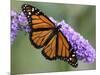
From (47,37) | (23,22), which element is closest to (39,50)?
(47,37)

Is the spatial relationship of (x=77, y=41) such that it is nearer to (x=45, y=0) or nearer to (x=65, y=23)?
(x=65, y=23)

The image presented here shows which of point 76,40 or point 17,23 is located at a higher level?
point 17,23

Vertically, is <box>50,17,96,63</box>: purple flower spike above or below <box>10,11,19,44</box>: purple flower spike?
below

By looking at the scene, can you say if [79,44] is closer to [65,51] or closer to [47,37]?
[65,51]

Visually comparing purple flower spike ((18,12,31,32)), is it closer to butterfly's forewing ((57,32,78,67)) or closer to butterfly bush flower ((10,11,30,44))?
butterfly bush flower ((10,11,30,44))

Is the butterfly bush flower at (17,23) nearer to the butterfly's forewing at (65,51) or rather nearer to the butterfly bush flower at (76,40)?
the butterfly bush flower at (76,40)

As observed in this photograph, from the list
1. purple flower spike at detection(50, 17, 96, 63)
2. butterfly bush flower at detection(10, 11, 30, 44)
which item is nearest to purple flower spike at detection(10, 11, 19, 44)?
butterfly bush flower at detection(10, 11, 30, 44)
